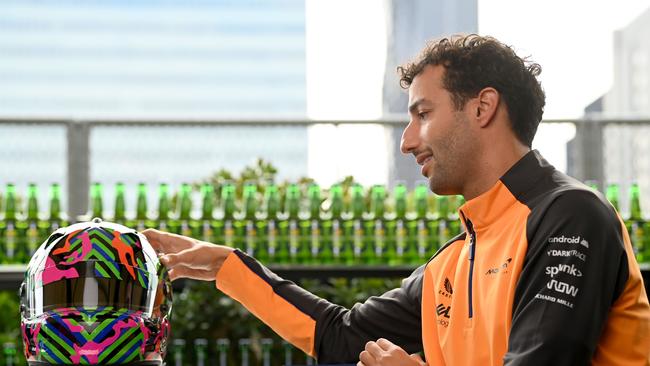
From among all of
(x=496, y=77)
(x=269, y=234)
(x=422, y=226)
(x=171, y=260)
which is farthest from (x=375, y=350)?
(x=422, y=226)

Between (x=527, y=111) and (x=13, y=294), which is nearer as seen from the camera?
(x=527, y=111)

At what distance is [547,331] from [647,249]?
106 inches

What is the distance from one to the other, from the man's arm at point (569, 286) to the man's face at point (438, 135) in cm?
31

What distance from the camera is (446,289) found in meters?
1.81

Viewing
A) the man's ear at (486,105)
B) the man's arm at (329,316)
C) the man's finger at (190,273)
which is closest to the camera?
the man's ear at (486,105)

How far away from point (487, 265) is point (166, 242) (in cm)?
67

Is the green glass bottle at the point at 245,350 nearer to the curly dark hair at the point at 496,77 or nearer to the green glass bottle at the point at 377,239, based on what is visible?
the green glass bottle at the point at 377,239

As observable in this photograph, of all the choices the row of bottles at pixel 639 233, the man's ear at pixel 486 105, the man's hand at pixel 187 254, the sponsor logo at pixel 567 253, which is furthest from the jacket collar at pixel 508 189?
the row of bottles at pixel 639 233

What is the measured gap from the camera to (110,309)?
134 centimetres

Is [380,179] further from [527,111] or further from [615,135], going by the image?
[527,111]

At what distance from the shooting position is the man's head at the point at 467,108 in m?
1.75

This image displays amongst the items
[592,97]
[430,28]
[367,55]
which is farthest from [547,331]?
[367,55]

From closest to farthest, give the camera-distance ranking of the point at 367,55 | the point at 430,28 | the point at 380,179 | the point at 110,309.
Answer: the point at 110,309, the point at 380,179, the point at 430,28, the point at 367,55

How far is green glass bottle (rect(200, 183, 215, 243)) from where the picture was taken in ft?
12.4
